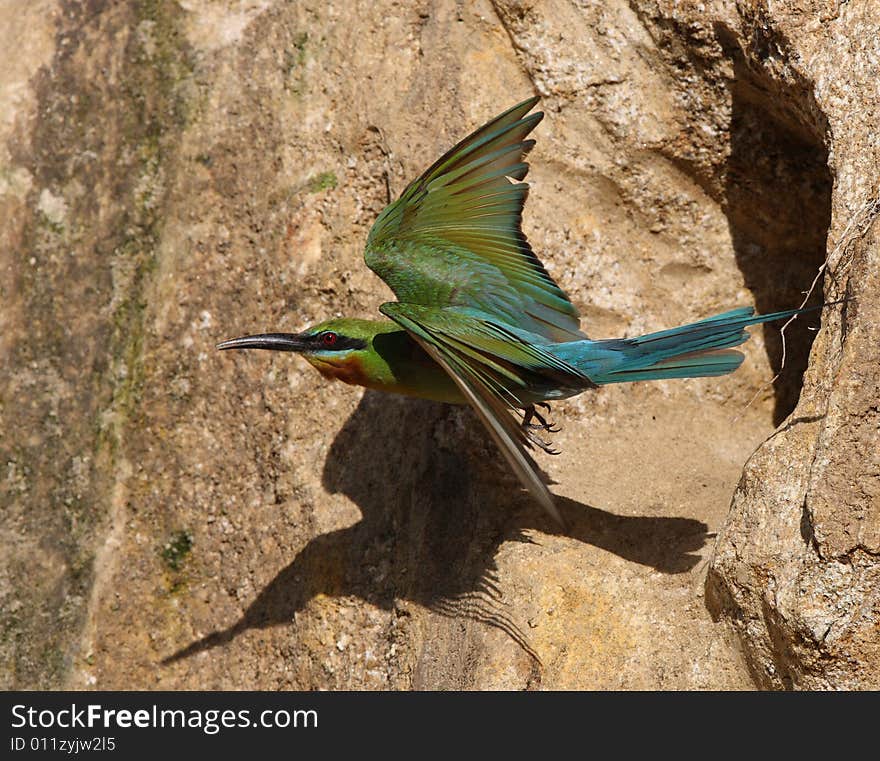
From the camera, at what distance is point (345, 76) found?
15.0ft

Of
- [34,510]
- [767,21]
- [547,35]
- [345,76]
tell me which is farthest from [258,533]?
[767,21]

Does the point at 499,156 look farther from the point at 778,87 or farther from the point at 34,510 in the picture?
the point at 34,510

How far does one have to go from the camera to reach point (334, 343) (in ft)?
12.5

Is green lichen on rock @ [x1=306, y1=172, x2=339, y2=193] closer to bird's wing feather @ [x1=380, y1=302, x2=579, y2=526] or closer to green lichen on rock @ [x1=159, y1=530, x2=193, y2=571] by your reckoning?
bird's wing feather @ [x1=380, y1=302, x2=579, y2=526]

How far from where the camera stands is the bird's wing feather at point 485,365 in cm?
290

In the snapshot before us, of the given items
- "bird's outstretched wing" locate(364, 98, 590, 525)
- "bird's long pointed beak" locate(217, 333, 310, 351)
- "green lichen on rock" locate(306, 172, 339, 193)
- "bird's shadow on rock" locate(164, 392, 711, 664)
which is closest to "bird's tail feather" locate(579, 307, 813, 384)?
"bird's outstretched wing" locate(364, 98, 590, 525)

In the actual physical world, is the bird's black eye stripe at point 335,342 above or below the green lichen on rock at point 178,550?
above

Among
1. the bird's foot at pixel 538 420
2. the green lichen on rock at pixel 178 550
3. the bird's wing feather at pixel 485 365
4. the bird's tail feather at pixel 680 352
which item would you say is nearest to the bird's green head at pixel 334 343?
the bird's wing feather at pixel 485 365

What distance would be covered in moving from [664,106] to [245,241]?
1.80 meters

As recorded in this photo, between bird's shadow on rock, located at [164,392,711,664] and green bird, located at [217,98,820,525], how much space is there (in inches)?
10.7

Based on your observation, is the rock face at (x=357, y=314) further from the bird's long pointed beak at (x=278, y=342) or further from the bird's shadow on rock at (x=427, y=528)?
the bird's long pointed beak at (x=278, y=342)

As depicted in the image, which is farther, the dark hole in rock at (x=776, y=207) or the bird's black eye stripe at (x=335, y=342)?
the dark hole in rock at (x=776, y=207)
